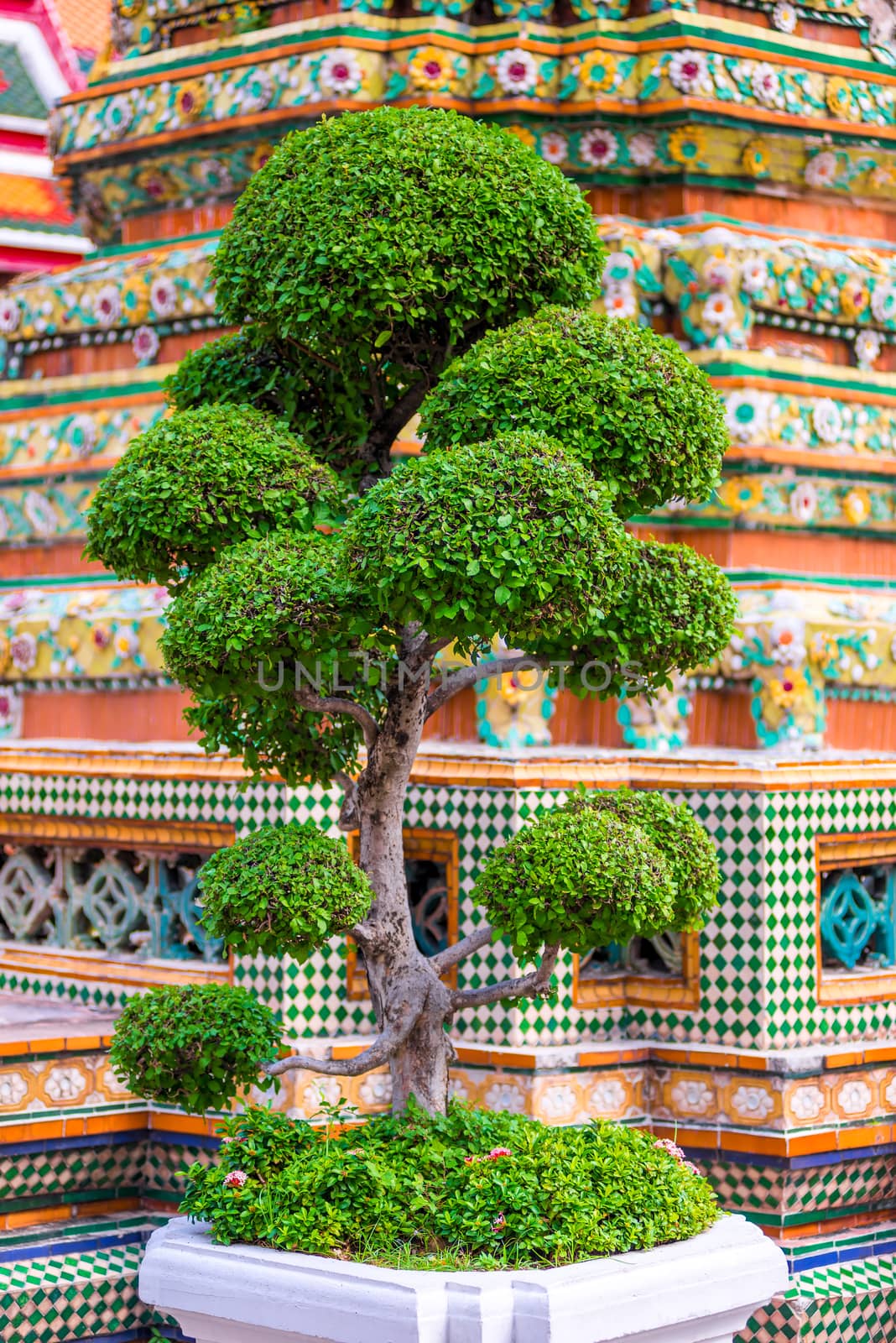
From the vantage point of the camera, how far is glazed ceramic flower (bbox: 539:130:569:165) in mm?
9203

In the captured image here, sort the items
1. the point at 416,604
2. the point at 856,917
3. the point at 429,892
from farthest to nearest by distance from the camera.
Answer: the point at 856,917, the point at 429,892, the point at 416,604

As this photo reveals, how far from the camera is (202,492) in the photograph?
618 cm

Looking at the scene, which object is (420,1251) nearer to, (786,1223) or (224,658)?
(224,658)

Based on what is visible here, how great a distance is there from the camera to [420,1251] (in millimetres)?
6059

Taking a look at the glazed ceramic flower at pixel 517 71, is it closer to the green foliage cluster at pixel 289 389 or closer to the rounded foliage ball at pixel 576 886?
the green foliage cluster at pixel 289 389

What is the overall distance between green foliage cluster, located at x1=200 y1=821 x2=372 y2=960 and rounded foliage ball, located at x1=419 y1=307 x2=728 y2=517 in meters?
1.24

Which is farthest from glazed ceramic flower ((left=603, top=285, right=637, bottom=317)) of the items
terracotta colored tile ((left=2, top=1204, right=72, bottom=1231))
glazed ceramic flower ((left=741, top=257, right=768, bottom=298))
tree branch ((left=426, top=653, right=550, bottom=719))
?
terracotta colored tile ((left=2, top=1204, right=72, bottom=1231))

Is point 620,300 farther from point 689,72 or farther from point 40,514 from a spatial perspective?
point 40,514

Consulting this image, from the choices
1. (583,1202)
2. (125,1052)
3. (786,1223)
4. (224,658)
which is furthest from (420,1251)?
(786,1223)

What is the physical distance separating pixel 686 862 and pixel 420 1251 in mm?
1383

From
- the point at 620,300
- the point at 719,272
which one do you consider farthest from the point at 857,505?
the point at 620,300

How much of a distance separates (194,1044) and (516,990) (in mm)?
982

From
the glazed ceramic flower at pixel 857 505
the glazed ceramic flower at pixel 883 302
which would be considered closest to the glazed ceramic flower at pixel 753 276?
the glazed ceramic flower at pixel 883 302

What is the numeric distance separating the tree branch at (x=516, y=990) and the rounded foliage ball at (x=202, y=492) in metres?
1.45
